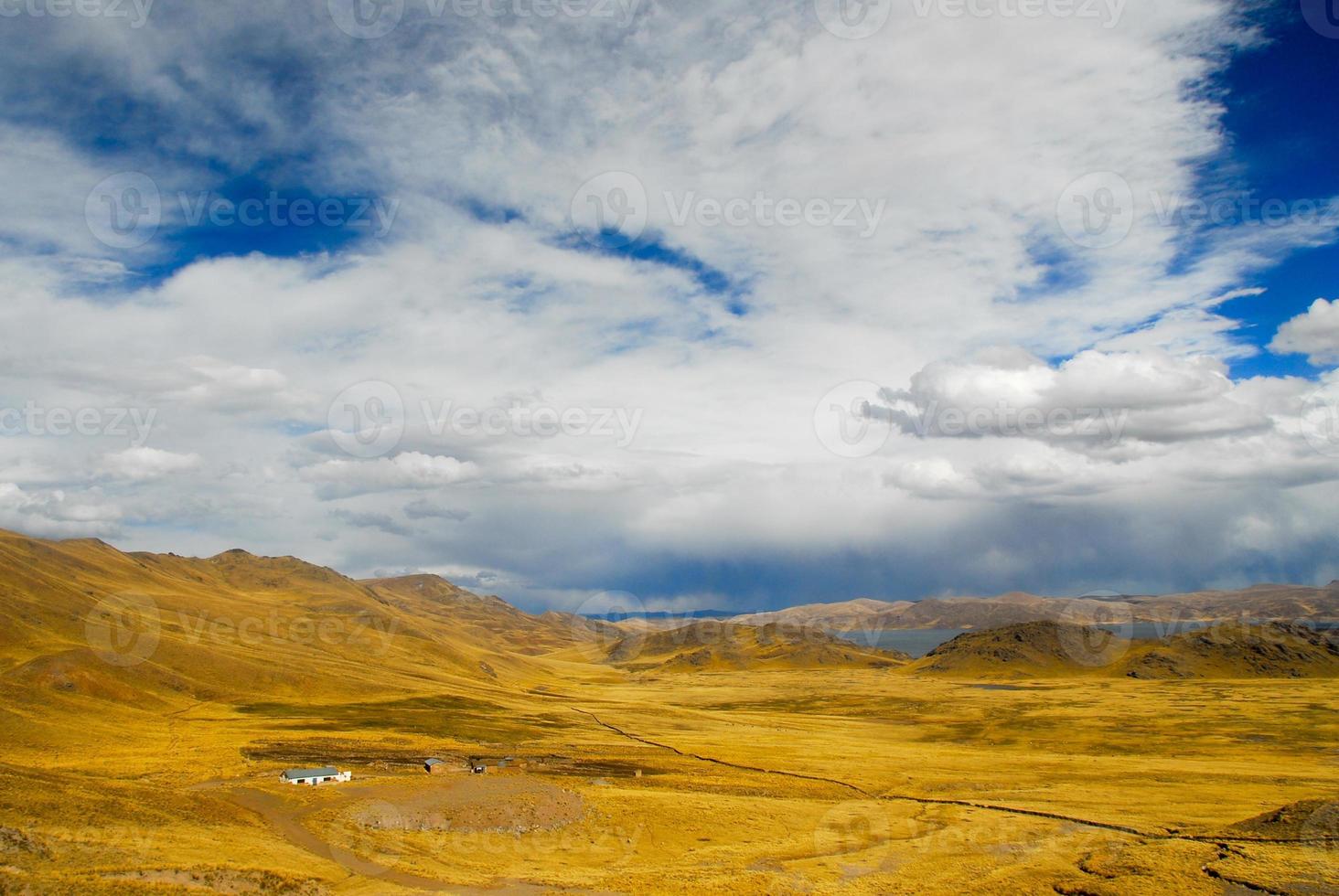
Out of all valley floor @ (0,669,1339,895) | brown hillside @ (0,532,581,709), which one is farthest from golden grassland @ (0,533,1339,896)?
brown hillside @ (0,532,581,709)

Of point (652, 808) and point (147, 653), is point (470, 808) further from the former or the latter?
point (147, 653)

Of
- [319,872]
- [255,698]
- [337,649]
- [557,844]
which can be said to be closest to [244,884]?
[319,872]

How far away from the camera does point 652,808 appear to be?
61.6 m

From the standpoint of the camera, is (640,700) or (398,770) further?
(640,700)

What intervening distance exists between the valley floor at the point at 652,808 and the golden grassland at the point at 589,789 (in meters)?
0.31

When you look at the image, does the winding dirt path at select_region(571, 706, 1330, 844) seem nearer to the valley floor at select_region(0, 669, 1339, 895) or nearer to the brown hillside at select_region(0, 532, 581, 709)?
the valley floor at select_region(0, 669, 1339, 895)

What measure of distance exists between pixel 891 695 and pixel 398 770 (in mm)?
138292

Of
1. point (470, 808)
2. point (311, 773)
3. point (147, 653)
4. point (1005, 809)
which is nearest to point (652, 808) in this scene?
point (470, 808)

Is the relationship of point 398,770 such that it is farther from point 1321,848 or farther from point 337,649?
point 337,649

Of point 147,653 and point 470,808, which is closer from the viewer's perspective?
point 470,808

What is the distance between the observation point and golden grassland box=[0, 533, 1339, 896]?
43250 mm

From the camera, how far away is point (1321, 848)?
4634cm

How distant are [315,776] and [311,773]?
1.81 ft

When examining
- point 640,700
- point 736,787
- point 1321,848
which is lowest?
point 640,700
